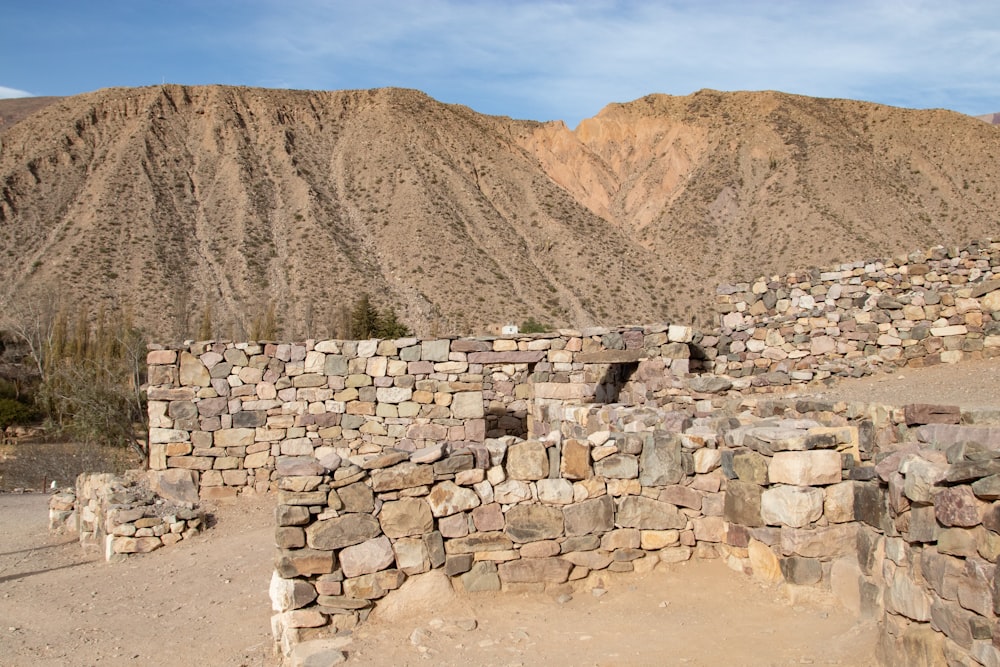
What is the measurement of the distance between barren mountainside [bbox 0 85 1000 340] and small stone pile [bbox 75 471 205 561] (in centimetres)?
2783

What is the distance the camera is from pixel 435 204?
163 feet

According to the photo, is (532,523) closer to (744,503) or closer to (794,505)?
(744,503)

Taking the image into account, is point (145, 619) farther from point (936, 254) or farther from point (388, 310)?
point (388, 310)

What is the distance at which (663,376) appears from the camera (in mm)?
10992

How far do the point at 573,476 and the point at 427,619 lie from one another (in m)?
1.35

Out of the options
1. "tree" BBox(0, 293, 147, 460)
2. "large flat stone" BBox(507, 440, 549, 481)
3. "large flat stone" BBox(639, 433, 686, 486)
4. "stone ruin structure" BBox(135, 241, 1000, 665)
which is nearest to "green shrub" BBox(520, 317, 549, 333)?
"tree" BBox(0, 293, 147, 460)

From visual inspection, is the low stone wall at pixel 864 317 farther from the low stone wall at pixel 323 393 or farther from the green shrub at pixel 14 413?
the green shrub at pixel 14 413

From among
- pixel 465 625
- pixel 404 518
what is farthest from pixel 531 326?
pixel 465 625

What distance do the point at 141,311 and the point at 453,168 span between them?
24.6 m

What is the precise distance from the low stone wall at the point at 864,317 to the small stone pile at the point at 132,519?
793 cm

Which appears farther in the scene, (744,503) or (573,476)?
(573,476)

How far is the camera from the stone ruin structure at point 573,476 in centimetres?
396

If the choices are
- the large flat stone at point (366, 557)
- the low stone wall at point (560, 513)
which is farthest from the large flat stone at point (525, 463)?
the large flat stone at point (366, 557)

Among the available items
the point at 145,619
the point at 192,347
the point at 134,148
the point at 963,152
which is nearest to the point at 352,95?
the point at 134,148
